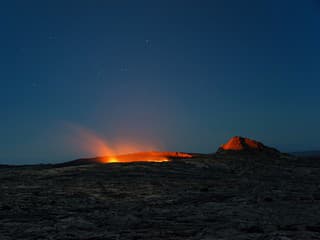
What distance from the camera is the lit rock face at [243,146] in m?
46.0

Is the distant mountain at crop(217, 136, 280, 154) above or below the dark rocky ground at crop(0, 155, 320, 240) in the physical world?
above

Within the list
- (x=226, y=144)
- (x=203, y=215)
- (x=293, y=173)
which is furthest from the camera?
(x=226, y=144)

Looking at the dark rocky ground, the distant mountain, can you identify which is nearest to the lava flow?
the distant mountain

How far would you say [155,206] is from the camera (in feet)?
46.9

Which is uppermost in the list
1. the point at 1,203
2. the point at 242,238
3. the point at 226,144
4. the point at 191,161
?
the point at 226,144

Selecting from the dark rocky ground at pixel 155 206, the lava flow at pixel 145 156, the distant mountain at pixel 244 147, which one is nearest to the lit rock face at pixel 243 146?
the distant mountain at pixel 244 147

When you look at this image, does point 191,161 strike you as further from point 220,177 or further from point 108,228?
point 108,228

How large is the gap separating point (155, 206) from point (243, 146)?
35047mm

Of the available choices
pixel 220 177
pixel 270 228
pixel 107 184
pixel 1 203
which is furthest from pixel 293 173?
pixel 1 203

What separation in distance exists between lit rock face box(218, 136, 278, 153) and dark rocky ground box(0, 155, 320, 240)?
781 inches

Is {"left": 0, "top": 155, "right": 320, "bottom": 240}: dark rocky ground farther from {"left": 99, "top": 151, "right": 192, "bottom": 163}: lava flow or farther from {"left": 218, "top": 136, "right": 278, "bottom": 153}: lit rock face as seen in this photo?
{"left": 218, "top": 136, "right": 278, "bottom": 153}: lit rock face

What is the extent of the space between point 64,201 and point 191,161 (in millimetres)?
20791

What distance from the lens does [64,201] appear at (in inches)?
609

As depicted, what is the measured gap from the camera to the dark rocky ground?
9.95 meters
